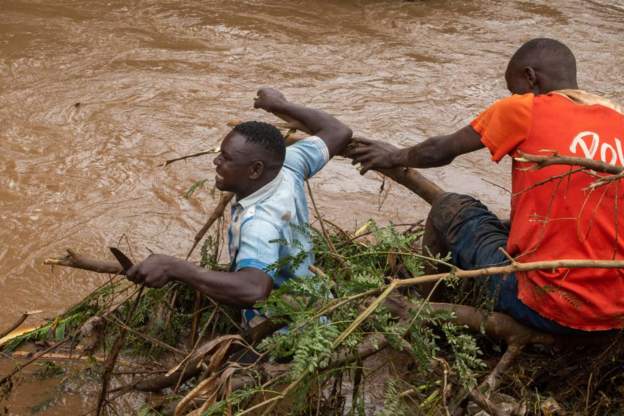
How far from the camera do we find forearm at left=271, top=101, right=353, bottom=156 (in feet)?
11.4

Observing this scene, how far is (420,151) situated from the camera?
3340mm

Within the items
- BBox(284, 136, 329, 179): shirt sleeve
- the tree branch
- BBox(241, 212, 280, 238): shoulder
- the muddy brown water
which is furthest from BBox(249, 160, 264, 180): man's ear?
the muddy brown water

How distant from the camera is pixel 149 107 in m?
6.96

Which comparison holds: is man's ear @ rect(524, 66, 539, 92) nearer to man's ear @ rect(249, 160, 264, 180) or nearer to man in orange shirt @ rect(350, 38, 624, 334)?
man in orange shirt @ rect(350, 38, 624, 334)

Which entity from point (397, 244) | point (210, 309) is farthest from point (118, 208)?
point (397, 244)

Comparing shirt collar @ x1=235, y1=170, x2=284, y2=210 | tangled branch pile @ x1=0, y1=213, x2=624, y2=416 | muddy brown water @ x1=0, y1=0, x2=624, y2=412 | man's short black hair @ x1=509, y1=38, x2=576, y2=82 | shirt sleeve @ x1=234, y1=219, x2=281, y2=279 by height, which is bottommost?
muddy brown water @ x1=0, y1=0, x2=624, y2=412

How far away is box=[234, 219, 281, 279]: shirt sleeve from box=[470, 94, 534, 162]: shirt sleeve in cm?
86

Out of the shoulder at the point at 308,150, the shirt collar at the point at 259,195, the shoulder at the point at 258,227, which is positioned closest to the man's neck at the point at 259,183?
the shirt collar at the point at 259,195

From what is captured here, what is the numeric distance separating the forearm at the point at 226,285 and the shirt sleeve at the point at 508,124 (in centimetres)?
98

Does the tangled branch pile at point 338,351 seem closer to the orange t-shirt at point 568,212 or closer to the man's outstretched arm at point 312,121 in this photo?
the orange t-shirt at point 568,212

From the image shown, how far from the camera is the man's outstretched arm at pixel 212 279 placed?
2771 mm

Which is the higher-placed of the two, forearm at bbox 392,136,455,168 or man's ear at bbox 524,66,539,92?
man's ear at bbox 524,66,539,92

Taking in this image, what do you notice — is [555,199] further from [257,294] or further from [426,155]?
[257,294]

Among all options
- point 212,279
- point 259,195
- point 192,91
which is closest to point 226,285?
point 212,279
